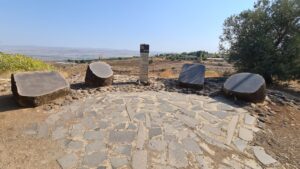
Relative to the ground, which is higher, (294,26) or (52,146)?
(294,26)

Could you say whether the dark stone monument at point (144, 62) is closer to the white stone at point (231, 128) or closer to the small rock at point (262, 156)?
the white stone at point (231, 128)

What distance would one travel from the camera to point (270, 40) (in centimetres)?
937

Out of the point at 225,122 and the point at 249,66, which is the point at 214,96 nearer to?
the point at 225,122

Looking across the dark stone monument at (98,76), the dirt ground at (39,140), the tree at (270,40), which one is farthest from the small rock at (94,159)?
the tree at (270,40)

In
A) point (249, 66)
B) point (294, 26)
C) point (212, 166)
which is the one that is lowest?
point (212, 166)

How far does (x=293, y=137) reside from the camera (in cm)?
516

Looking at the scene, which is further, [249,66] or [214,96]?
[249,66]

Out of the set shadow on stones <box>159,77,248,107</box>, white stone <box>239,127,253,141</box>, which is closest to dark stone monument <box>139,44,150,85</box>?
shadow on stones <box>159,77,248,107</box>

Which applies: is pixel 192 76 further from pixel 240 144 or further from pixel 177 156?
pixel 177 156

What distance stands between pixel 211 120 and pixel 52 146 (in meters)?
3.07

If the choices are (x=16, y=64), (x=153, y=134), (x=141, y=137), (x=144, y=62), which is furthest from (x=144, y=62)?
(x=16, y=64)

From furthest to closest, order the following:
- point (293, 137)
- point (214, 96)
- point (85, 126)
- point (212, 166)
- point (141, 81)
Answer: point (141, 81), point (214, 96), point (293, 137), point (85, 126), point (212, 166)

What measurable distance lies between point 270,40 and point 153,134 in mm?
6917

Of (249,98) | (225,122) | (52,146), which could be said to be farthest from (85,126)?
(249,98)
